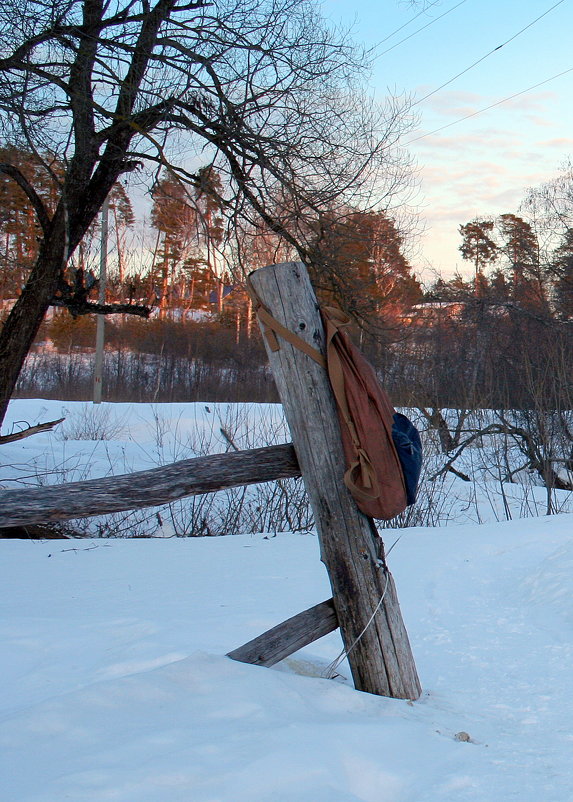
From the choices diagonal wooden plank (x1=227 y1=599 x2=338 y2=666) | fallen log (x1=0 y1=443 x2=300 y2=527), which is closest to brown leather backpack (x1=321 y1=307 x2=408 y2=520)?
fallen log (x1=0 y1=443 x2=300 y2=527)

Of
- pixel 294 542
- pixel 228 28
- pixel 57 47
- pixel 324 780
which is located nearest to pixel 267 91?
pixel 228 28

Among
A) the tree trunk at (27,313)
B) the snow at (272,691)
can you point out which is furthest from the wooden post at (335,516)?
the tree trunk at (27,313)

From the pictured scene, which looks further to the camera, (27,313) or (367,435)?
(27,313)

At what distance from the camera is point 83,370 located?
107 feet

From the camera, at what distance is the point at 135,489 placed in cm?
233

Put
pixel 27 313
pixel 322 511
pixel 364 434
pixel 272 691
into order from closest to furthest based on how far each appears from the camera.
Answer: pixel 272 691 < pixel 364 434 < pixel 322 511 < pixel 27 313

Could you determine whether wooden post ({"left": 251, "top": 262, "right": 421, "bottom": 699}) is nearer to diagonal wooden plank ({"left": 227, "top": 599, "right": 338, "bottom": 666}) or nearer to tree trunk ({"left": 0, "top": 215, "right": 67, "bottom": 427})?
diagonal wooden plank ({"left": 227, "top": 599, "right": 338, "bottom": 666})

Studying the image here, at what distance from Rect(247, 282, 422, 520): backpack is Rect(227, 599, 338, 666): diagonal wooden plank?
1.36 feet

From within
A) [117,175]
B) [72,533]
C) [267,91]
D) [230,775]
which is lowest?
[72,533]

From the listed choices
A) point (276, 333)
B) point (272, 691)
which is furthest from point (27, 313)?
point (272, 691)

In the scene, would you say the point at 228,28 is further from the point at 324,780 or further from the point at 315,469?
the point at 324,780

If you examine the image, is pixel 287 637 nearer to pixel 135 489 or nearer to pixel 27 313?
pixel 135 489

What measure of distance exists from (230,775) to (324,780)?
0.24 metres

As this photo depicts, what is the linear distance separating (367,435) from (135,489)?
77 centimetres
